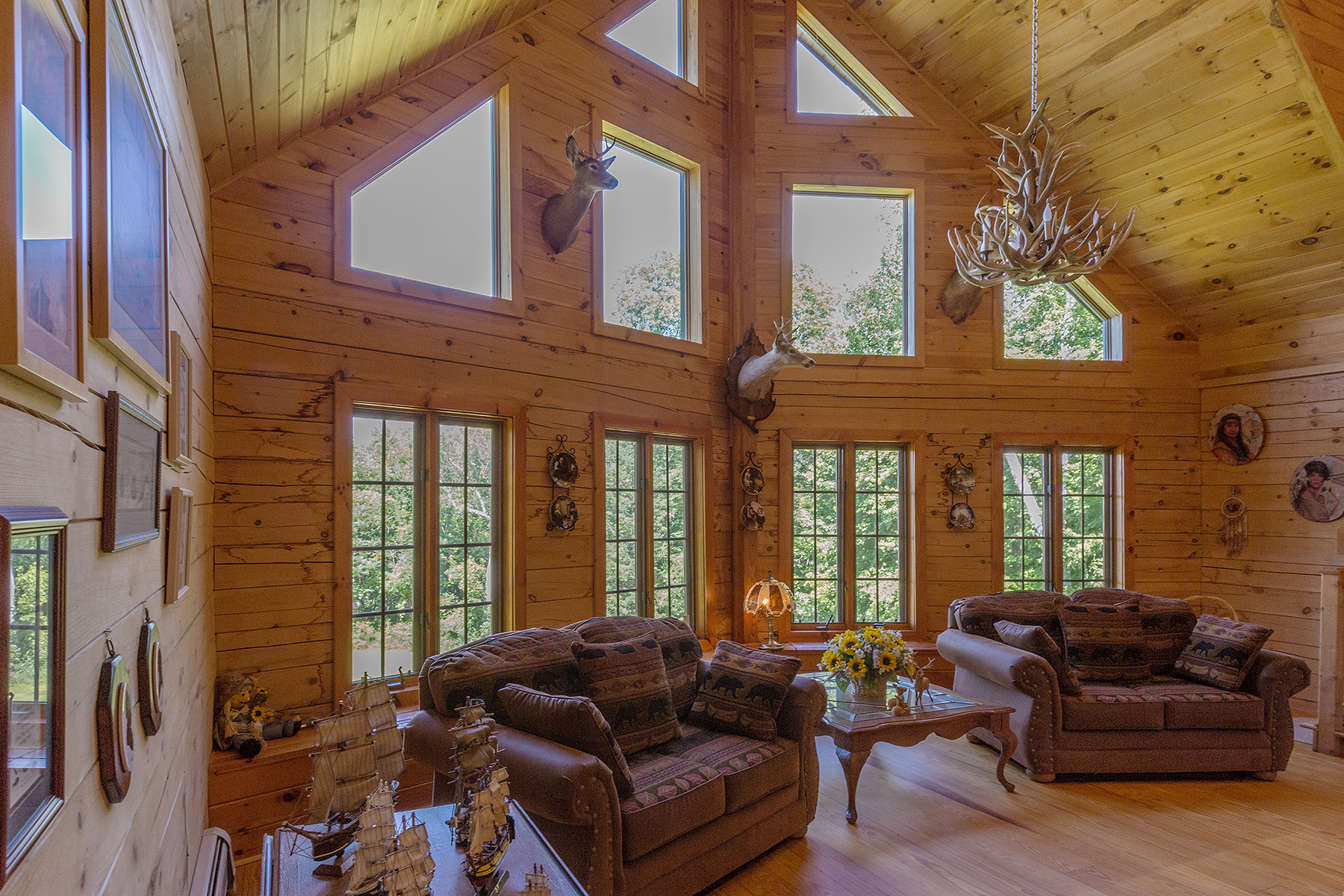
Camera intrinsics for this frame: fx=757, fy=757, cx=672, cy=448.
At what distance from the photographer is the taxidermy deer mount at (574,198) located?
429 cm

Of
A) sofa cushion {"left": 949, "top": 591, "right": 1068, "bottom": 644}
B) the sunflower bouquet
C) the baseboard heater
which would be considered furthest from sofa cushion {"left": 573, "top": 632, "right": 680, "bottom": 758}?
sofa cushion {"left": 949, "top": 591, "right": 1068, "bottom": 644}

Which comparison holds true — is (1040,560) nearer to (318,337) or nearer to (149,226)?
(318,337)

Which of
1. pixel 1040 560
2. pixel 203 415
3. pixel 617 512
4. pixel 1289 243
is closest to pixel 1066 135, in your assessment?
pixel 1289 243

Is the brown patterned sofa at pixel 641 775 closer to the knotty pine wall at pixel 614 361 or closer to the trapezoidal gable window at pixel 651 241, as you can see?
the knotty pine wall at pixel 614 361

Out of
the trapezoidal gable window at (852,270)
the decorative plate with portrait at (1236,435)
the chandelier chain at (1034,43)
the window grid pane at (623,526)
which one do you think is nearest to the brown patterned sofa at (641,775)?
the window grid pane at (623,526)

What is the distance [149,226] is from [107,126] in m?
0.50

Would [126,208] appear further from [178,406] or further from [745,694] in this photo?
[745,694]

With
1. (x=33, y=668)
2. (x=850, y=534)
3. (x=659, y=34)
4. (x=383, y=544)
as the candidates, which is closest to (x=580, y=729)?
(x=383, y=544)

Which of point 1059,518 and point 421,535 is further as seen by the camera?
point 1059,518

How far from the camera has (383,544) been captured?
3975 mm

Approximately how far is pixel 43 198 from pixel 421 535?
332cm

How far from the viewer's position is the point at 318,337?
146 inches

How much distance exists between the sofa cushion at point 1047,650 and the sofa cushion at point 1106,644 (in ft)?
0.68

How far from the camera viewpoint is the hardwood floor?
122 inches
